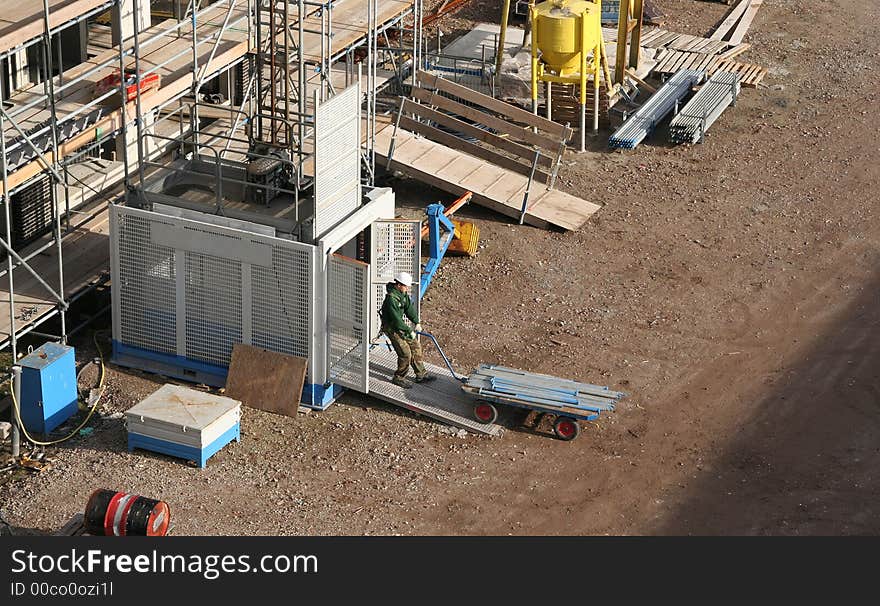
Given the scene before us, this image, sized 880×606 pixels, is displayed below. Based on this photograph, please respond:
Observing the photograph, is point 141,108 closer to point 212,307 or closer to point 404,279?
point 212,307

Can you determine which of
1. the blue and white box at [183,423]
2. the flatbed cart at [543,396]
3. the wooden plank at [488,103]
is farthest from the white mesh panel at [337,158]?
the wooden plank at [488,103]

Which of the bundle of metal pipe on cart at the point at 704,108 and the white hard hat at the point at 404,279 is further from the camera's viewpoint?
the bundle of metal pipe on cart at the point at 704,108

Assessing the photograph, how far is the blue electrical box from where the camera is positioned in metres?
19.8

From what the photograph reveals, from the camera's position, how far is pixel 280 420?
815 inches

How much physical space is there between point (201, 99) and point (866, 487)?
48.8ft

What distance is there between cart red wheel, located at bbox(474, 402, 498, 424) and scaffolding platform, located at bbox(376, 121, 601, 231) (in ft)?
22.2

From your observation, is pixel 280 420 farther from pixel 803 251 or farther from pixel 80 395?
pixel 803 251

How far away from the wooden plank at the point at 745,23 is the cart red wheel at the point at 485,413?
18155mm

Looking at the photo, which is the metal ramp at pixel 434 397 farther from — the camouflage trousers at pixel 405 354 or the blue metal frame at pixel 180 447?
the blue metal frame at pixel 180 447

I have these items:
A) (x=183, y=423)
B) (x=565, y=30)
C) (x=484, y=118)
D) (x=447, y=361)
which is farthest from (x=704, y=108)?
(x=183, y=423)

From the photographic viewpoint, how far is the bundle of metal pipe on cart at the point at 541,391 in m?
20.3

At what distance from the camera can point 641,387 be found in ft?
71.9

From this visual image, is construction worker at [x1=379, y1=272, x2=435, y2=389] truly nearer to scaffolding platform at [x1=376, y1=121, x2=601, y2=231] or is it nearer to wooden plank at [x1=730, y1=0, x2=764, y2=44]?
scaffolding platform at [x1=376, y1=121, x2=601, y2=231]

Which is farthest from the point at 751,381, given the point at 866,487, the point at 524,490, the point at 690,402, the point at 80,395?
the point at 80,395
